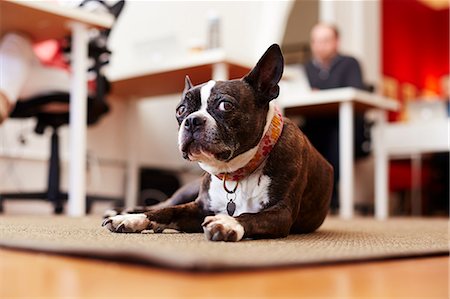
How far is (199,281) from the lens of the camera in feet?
2.37

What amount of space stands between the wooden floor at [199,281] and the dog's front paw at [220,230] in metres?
0.31

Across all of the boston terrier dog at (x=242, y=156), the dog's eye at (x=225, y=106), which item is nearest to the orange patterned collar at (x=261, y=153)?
the boston terrier dog at (x=242, y=156)

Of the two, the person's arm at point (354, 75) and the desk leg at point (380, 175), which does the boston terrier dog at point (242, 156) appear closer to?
the desk leg at point (380, 175)

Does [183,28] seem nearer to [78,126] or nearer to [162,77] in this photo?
[162,77]

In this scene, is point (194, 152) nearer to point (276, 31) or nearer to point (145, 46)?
point (145, 46)

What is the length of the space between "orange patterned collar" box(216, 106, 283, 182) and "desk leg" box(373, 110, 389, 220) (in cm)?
261

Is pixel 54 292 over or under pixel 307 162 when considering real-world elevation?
under

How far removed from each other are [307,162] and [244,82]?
28 centimetres

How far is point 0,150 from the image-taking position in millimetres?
3625

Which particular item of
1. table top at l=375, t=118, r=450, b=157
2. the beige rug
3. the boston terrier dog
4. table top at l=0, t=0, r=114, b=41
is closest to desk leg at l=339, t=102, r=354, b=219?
table top at l=375, t=118, r=450, b=157

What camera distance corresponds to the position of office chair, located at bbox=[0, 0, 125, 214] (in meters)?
2.87

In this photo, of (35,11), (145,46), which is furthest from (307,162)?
(145,46)

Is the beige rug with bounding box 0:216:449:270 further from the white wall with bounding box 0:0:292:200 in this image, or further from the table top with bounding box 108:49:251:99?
the white wall with bounding box 0:0:292:200

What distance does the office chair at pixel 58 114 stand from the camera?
9.43ft
